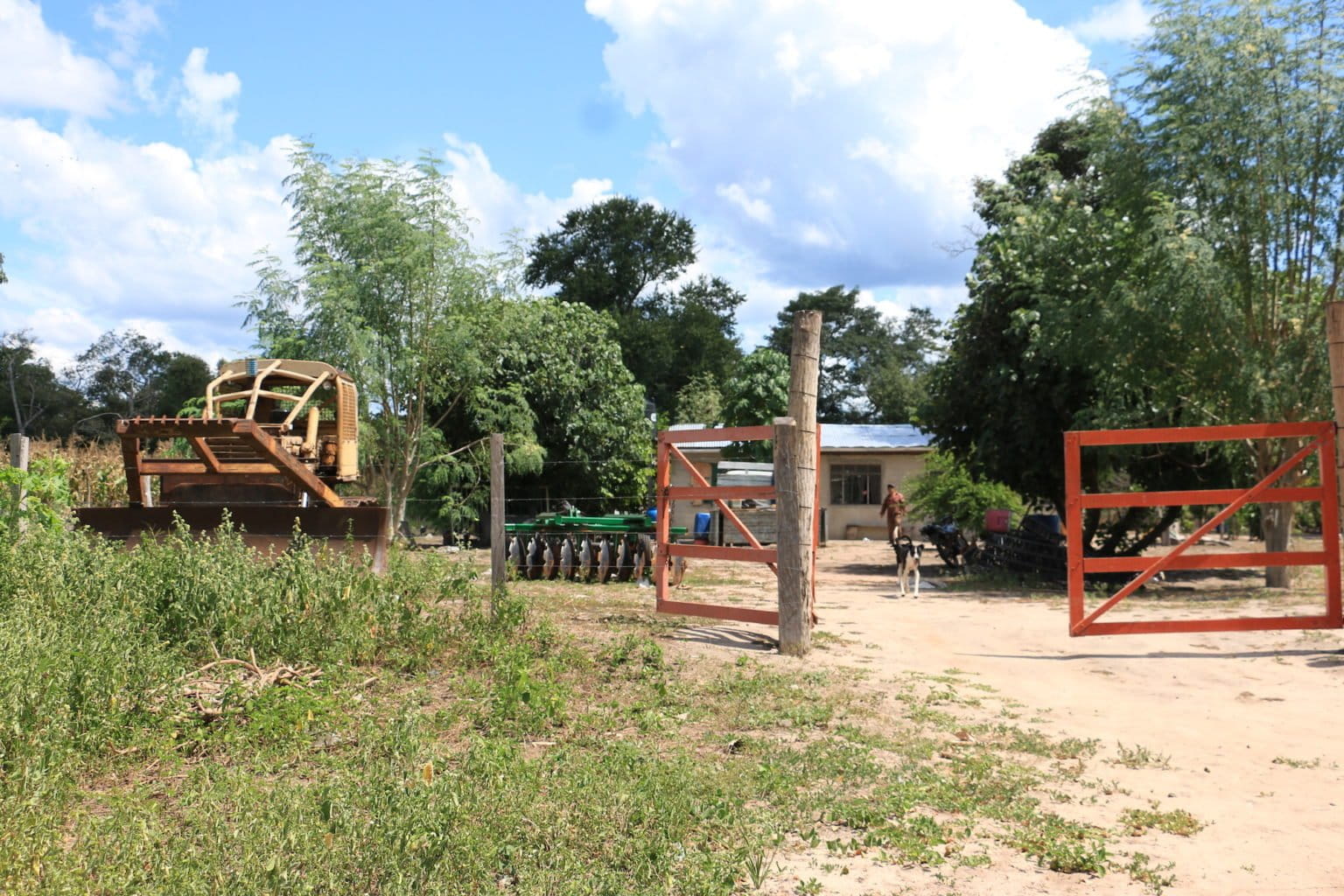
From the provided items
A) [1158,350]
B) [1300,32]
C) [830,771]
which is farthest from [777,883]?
[1300,32]

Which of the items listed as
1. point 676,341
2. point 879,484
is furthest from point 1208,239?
point 676,341

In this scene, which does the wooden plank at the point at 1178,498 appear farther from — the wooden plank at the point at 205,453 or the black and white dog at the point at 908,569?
the wooden plank at the point at 205,453

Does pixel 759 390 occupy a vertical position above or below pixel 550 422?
above

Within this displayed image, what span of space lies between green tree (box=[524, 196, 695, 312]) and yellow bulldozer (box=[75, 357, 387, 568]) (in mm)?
38601

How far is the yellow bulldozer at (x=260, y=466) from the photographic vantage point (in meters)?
10.2

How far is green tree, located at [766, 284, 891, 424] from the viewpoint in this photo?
59812 millimetres

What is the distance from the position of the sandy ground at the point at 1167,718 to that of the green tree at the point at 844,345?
Answer: 150ft

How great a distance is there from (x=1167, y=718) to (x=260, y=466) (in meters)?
8.61

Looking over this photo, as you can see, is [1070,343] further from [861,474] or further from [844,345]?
[844,345]

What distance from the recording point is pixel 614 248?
51.9 metres

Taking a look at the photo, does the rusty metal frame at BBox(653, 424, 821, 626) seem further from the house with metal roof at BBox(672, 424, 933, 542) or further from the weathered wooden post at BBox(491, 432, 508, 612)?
the house with metal roof at BBox(672, 424, 933, 542)

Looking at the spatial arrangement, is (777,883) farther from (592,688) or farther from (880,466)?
(880,466)

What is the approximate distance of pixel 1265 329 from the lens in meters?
15.5

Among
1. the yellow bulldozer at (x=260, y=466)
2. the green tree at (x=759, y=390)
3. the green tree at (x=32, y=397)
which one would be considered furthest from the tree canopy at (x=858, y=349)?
the yellow bulldozer at (x=260, y=466)
